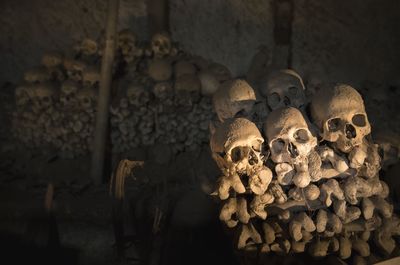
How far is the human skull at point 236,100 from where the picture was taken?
2029 millimetres

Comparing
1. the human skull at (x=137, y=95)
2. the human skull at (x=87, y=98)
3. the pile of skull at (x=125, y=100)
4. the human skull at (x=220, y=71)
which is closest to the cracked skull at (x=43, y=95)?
the pile of skull at (x=125, y=100)

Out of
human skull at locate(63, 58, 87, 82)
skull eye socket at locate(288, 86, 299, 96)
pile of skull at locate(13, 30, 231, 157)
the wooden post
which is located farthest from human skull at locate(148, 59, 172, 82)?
skull eye socket at locate(288, 86, 299, 96)

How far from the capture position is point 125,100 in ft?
13.2

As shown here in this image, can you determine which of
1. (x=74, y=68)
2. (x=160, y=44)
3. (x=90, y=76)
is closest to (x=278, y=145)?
(x=160, y=44)

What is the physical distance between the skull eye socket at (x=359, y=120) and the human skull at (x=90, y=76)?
311cm

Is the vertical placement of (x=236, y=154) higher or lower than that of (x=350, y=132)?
lower

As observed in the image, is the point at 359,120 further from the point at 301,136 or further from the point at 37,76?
the point at 37,76

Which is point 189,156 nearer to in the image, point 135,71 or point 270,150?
point 135,71

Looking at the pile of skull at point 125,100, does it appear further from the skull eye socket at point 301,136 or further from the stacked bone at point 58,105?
the skull eye socket at point 301,136

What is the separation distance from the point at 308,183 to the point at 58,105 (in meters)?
3.36

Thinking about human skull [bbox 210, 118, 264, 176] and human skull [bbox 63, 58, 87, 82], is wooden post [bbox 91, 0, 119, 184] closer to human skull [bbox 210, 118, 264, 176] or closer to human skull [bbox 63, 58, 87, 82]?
human skull [bbox 63, 58, 87, 82]

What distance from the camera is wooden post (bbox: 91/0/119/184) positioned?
145 inches

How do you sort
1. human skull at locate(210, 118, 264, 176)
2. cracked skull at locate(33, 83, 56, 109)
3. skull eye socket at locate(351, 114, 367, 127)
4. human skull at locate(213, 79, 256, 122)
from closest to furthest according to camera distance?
human skull at locate(210, 118, 264, 176), skull eye socket at locate(351, 114, 367, 127), human skull at locate(213, 79, 256, 122), cracked skull at locate(33, 83, 56, 109)

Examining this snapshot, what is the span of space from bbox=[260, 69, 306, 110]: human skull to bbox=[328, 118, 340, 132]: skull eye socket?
0.78ft
